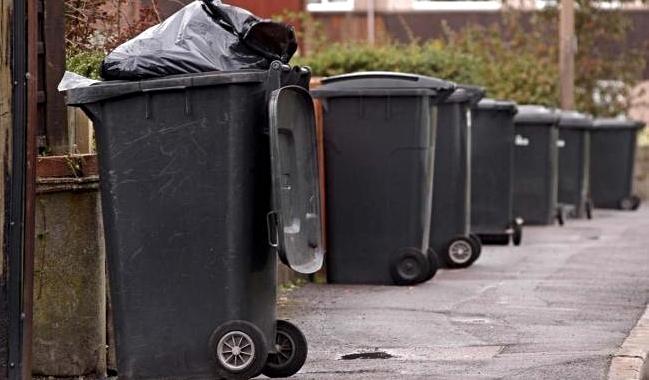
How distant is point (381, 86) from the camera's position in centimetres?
994

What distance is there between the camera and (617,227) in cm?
1695

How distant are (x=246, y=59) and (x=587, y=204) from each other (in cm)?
1313

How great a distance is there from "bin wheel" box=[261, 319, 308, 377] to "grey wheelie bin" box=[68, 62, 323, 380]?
27cm

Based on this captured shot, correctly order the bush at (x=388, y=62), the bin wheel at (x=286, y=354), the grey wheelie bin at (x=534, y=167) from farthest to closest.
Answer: the grey wheelie bin at (x=534, y=167)
the bush at (x=388, y=62)
the bin wheel at (x=286, y=354)

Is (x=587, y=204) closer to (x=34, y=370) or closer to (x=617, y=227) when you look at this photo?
(x=617, y=227)

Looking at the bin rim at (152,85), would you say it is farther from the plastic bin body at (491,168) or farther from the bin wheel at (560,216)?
the bin wheel at (560,216)

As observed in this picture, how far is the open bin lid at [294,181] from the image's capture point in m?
5.73

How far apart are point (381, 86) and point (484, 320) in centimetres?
223

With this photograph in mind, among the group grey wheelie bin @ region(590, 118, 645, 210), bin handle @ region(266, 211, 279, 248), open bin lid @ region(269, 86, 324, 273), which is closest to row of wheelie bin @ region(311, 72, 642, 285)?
open bin lid @ region(269, 86, 324, 273)

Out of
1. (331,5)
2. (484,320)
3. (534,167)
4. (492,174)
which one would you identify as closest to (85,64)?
(484,320)

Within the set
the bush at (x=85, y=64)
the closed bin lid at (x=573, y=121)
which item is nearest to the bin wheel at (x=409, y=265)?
the bush at (x=85, y=64)

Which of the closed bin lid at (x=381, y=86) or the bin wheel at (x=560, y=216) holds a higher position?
the closed bin lid at (x=381, y=86)

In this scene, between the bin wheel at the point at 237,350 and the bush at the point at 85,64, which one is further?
the bush at the point at 85,64

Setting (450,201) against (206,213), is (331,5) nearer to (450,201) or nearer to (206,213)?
(450,201)
